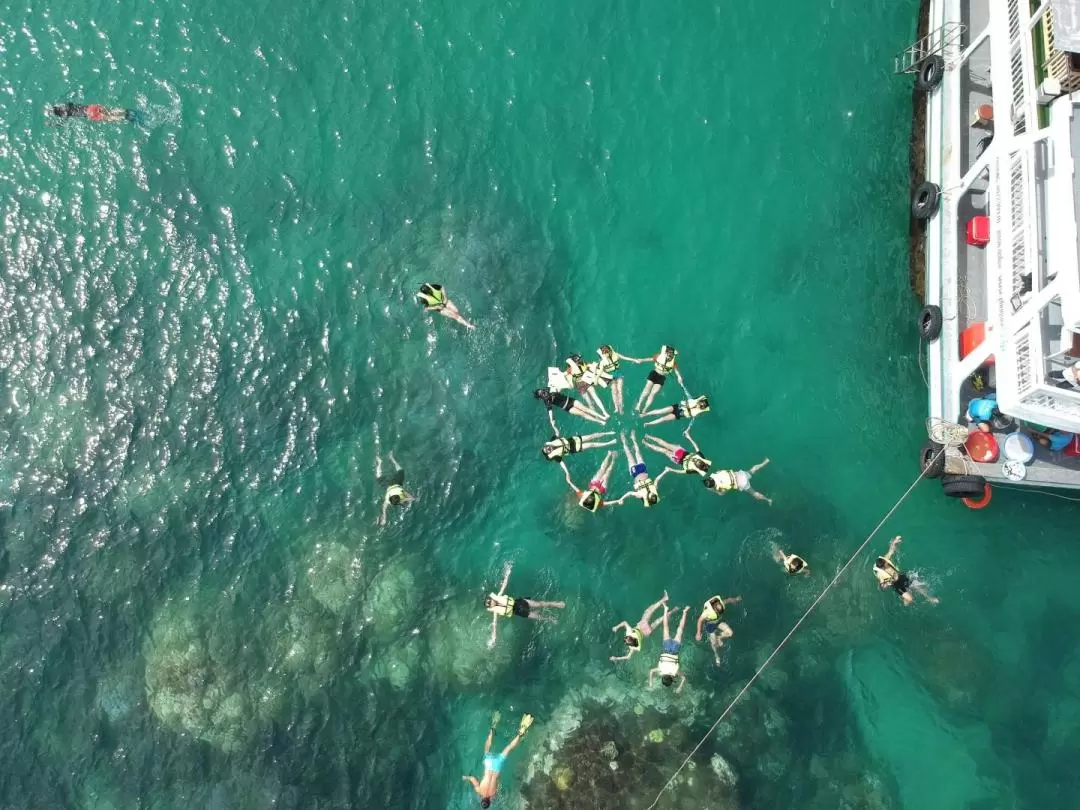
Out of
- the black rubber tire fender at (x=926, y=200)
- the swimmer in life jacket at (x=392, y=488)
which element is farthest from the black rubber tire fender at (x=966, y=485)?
the swimmer in life jacket at (x=392, y=488)

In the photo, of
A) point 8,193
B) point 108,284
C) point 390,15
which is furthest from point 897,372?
point 8,193

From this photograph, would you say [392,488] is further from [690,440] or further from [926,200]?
[926,200]

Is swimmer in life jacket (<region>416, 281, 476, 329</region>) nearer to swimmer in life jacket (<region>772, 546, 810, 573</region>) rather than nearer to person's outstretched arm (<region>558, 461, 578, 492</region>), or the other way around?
person's outstretched arm (<region>558, 461, 578, 492</region>)

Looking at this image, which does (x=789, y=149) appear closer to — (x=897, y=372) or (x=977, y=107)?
(x=977, y=107)

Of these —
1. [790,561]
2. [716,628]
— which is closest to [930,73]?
[790,561]

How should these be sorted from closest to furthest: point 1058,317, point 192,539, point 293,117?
point 1058,317 → point 192,539 → point 293,117

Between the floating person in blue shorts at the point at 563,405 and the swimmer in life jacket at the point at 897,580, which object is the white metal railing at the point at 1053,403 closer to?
the swimmer in life jacket at the point at 897,580
